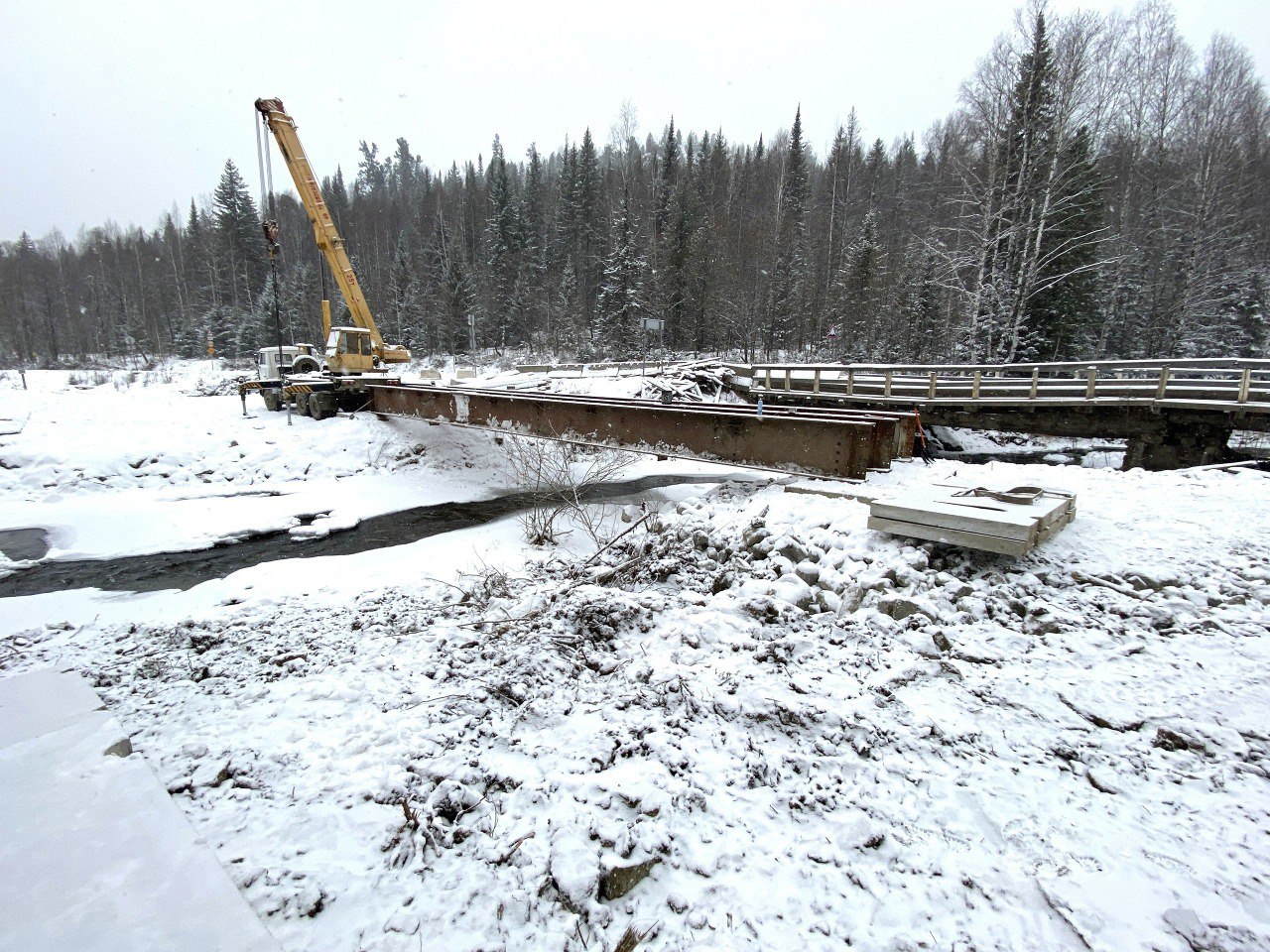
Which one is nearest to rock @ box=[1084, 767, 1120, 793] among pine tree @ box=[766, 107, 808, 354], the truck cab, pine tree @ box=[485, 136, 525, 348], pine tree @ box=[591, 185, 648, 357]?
the truck cab

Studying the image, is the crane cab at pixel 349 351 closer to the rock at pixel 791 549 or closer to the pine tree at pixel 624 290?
the rock at pixel 791 549

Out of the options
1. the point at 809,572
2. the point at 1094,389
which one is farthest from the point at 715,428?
the point at 1094,389

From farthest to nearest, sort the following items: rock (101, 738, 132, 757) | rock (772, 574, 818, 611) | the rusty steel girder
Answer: the rusty steel girder, rock (772, 574, 818, 611), rock (101, 738, 132, 757)

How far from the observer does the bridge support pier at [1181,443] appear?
13.1 m

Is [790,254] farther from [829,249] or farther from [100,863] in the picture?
[100,863]

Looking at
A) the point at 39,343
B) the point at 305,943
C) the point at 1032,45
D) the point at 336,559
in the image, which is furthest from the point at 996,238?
the point at 39,343

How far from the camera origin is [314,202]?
17.8 metres

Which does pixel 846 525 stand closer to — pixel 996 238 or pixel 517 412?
pixel 517 412

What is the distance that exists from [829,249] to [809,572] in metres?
42.9

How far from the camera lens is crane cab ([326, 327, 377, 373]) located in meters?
17.6

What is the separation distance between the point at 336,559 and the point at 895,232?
163 ft

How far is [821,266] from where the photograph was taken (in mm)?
43781

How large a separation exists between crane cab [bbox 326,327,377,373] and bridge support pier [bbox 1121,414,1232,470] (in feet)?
70.8

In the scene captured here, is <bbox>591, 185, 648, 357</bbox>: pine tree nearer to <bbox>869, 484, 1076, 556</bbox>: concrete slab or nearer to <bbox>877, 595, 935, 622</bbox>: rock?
<bbox>869, 484, 1076, 556</bbox>: concrete slab
